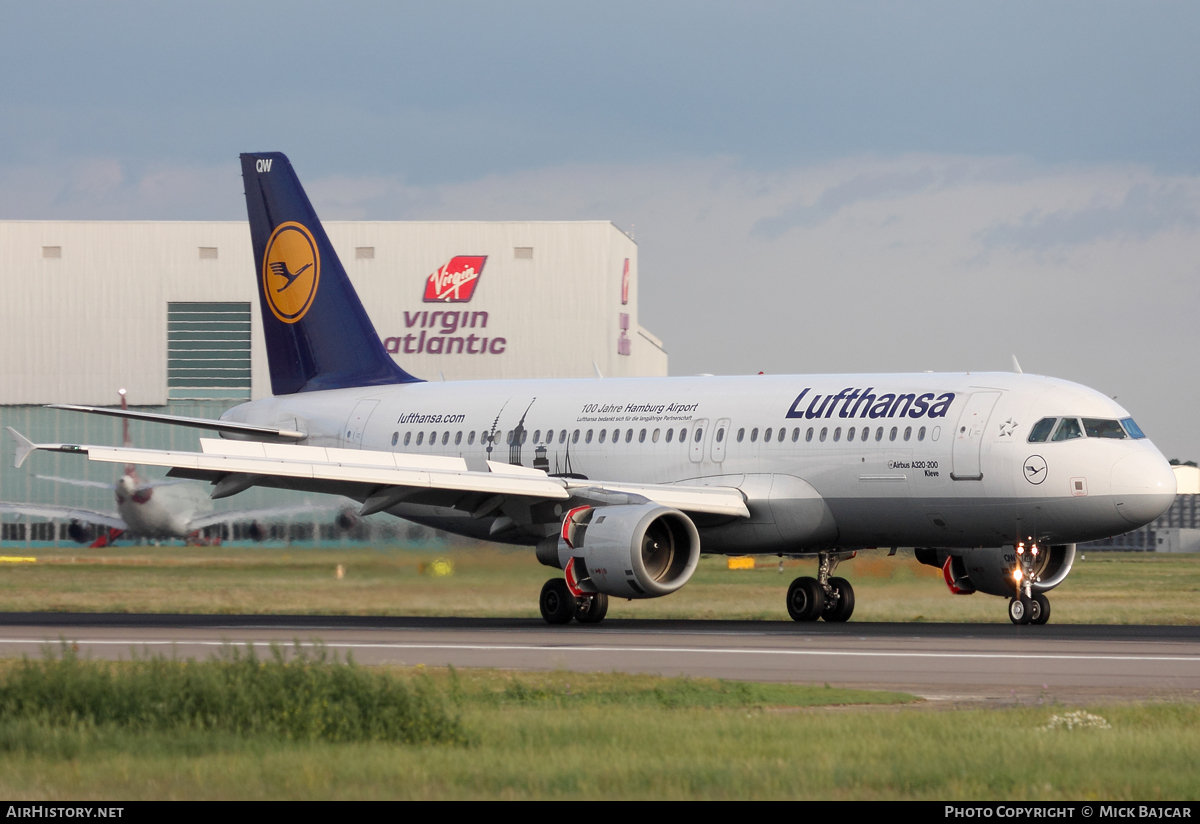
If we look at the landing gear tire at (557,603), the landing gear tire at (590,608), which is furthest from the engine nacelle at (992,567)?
the landing gear tire at (557,603)

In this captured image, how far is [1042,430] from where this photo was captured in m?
25.8

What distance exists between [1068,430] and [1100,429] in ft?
1.72

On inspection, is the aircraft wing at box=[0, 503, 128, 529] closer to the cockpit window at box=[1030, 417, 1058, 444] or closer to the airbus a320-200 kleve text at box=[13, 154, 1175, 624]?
the airbus a320-200 kleve text at box=[13, 154, 1175, 624]

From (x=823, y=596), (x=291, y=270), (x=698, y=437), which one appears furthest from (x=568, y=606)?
(x=291, y=270)

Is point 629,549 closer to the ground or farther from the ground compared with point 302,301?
closer to the ground

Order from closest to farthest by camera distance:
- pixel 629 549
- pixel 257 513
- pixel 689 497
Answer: pixel 629 549
pixel 689 497
pixel 257 513

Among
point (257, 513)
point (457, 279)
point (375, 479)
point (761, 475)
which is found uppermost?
point (457, 279)

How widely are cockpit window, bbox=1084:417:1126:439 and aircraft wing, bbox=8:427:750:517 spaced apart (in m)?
5.68

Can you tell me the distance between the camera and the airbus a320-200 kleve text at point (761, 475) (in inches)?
1012

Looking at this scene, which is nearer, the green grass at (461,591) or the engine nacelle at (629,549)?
the engine nacelle at (629,549)

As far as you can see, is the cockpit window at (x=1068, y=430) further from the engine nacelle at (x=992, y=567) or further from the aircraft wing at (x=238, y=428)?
the aircraft wing at (x=238, y=428)

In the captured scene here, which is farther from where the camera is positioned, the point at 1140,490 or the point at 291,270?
the point at 291,270

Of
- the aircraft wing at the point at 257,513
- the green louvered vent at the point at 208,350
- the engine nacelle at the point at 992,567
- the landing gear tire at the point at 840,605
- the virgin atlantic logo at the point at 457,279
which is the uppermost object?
the virgin atlantic logo at the point at 457,279

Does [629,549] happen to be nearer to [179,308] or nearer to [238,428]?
[238,428]
